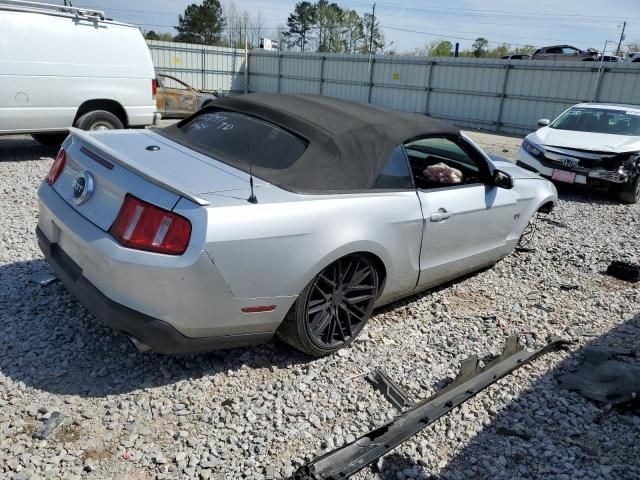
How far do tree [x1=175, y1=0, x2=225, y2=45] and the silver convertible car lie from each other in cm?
4355

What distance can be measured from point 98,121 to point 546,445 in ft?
26.5

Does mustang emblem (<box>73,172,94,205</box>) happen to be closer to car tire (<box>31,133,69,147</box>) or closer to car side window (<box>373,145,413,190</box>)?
car side window (<box>373,145,413,190</box>)

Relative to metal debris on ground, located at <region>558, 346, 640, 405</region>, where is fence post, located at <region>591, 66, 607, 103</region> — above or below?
above

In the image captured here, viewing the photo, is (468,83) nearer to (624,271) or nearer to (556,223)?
(556,223)

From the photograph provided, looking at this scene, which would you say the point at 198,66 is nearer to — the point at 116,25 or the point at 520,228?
the point at 116,25

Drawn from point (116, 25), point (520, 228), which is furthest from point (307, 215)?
point (116, 25)

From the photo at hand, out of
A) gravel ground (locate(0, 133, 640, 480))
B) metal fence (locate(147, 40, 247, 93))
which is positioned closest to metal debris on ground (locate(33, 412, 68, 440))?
gravel ground (locate(0, 133, 640, 480))

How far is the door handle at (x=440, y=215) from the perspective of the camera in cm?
367

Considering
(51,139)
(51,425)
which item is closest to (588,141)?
(51,425)

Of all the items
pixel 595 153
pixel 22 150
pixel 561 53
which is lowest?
pixel 22 150

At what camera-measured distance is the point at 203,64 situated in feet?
79.2

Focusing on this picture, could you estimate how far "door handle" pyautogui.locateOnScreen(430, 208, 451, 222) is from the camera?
367 centimetres

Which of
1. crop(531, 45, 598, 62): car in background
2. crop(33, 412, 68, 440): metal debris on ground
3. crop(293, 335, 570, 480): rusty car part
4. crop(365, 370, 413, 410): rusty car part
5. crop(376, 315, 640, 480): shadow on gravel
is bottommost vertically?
crop(376, 315, 640, 480): shadow on gravel

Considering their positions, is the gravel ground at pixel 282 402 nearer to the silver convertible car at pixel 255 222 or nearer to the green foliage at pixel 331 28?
the silver convertible car at pixel 255 222
